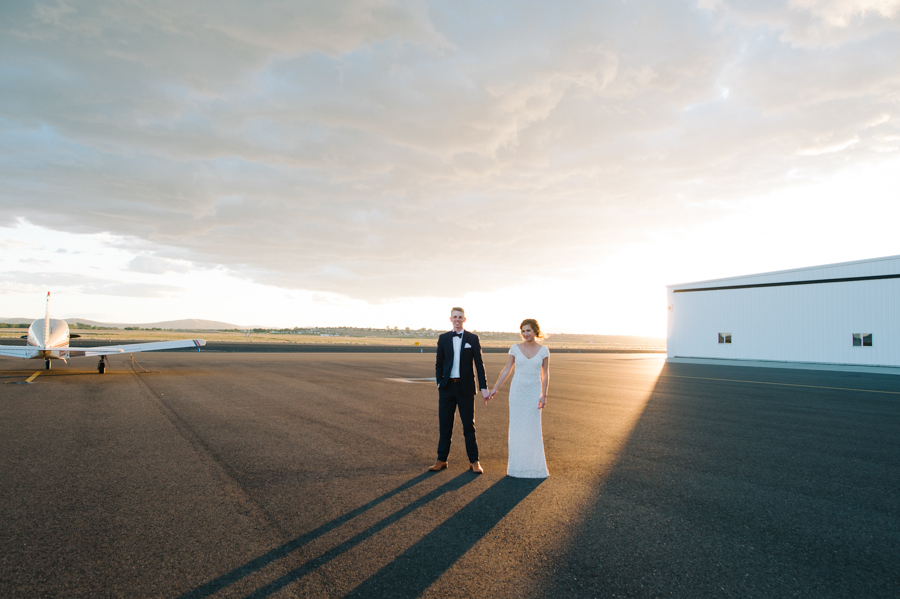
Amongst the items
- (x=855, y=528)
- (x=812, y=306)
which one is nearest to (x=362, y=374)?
(x=855, y=528)

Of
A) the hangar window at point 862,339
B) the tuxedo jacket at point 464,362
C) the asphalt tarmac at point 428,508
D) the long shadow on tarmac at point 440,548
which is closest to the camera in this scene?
the long shadow on tarmac at point 440,548

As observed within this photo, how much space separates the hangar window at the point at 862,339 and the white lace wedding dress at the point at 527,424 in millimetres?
32066

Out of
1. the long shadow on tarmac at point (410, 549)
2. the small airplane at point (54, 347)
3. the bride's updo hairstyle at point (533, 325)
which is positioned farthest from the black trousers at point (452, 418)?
the small airplane at point (54, 347)

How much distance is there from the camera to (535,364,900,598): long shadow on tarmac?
11.6ft

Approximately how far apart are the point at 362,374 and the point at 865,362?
98.6 ft

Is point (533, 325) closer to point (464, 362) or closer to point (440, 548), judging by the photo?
point (464, 362)

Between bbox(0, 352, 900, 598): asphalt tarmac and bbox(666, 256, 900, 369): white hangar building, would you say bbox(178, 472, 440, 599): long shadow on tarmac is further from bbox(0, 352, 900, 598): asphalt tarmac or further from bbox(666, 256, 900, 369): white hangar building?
bbox(666, 256, 900, 369): white hangar building

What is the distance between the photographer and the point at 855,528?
460 centimetres

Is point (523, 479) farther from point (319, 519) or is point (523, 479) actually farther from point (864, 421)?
point (864, 421)

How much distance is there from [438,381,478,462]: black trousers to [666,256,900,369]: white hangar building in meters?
32.2

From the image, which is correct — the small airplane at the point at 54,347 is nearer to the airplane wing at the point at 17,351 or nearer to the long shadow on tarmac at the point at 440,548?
the airplane wing at the point at 17,351

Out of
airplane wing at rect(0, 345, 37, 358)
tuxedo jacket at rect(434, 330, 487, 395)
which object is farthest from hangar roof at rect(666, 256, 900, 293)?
airplane wing at rect(0, 345, 37, 358)

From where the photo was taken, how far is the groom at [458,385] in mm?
6410

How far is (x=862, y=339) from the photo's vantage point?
27.8 metres
